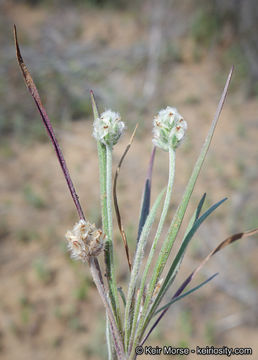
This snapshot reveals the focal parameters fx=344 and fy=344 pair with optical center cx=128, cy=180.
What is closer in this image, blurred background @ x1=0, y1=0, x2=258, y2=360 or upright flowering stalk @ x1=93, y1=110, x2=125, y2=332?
upright flowering stalk @ x1=93, y1=110, x2=125, y2=332

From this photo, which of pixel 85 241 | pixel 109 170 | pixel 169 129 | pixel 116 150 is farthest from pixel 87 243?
pixel 116 150

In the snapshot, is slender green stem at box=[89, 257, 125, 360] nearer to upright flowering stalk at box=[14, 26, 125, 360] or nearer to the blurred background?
upright flowering stalk at box=[14, 26, 125, 360]

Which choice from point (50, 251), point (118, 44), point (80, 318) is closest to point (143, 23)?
point (118, 44)

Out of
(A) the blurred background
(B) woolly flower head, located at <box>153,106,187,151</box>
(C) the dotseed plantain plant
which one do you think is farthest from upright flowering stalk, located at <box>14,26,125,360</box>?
(A) the blurred background

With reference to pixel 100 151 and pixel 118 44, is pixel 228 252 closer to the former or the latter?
pixel 100 151

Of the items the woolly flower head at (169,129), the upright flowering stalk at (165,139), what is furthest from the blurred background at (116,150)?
the woolly flower head at (169,129)

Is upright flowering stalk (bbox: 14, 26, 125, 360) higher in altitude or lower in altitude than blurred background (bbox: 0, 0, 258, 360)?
lower

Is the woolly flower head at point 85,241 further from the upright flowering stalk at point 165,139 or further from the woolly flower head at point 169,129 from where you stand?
the woolly flower head at point 169,129

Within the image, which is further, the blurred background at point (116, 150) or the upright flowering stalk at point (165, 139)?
the blurred background at point (116, 150)

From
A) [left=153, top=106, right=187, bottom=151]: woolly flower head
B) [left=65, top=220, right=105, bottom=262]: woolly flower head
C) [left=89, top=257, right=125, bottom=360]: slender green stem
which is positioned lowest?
[left=89, top=257, right=125, bottom=360]: slender green stem
